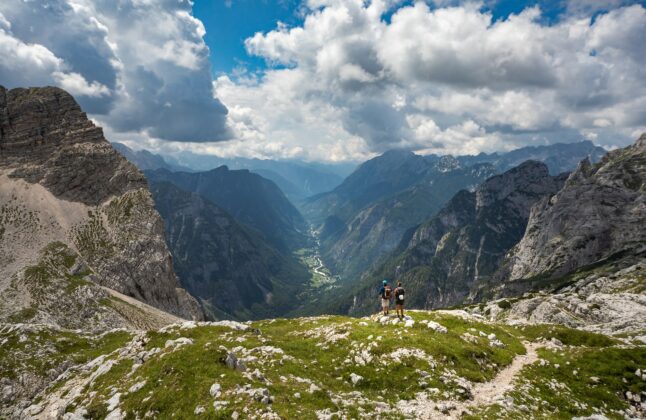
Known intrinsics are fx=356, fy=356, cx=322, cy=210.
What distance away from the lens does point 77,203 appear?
171625mm

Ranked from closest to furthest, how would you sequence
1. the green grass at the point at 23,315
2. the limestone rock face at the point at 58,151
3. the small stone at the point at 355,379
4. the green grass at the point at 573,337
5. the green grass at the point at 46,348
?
the small stone at the point at 355,379 < the green grass at the point at 573,337 < the green grass at the point at 46,348 < the green grass at the point at 23,315 < the limestone rock face at the point at 58,151

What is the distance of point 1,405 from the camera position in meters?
42.7

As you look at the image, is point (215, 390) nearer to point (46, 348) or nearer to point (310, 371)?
point (310, 371)

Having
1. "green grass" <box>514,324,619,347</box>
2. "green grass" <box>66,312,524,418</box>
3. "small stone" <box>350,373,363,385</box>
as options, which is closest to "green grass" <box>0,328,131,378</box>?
"green grass" <box>66,312,524,418</box>

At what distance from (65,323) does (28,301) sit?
16380 millimetres

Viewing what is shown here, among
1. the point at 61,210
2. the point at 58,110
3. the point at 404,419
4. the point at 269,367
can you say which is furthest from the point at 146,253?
the point at 404,419

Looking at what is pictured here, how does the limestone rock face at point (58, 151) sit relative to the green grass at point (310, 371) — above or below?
above

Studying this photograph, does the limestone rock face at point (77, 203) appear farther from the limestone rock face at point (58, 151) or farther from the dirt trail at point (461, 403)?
the dirt trail at point (461, 403)

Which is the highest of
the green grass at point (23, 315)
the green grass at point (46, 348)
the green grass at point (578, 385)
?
the green grass at point (578, 385)

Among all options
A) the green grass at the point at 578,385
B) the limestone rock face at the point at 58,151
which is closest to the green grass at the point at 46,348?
the green grass at the point at 578,385

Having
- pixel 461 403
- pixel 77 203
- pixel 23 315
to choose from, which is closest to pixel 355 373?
pixel 461 403

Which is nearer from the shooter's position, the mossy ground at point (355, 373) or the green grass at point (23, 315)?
the mossy ground at point (355, 373)

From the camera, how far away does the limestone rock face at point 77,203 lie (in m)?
147

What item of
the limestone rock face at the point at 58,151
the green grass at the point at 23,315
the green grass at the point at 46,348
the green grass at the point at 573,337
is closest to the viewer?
the green grass at the point at 573,337
